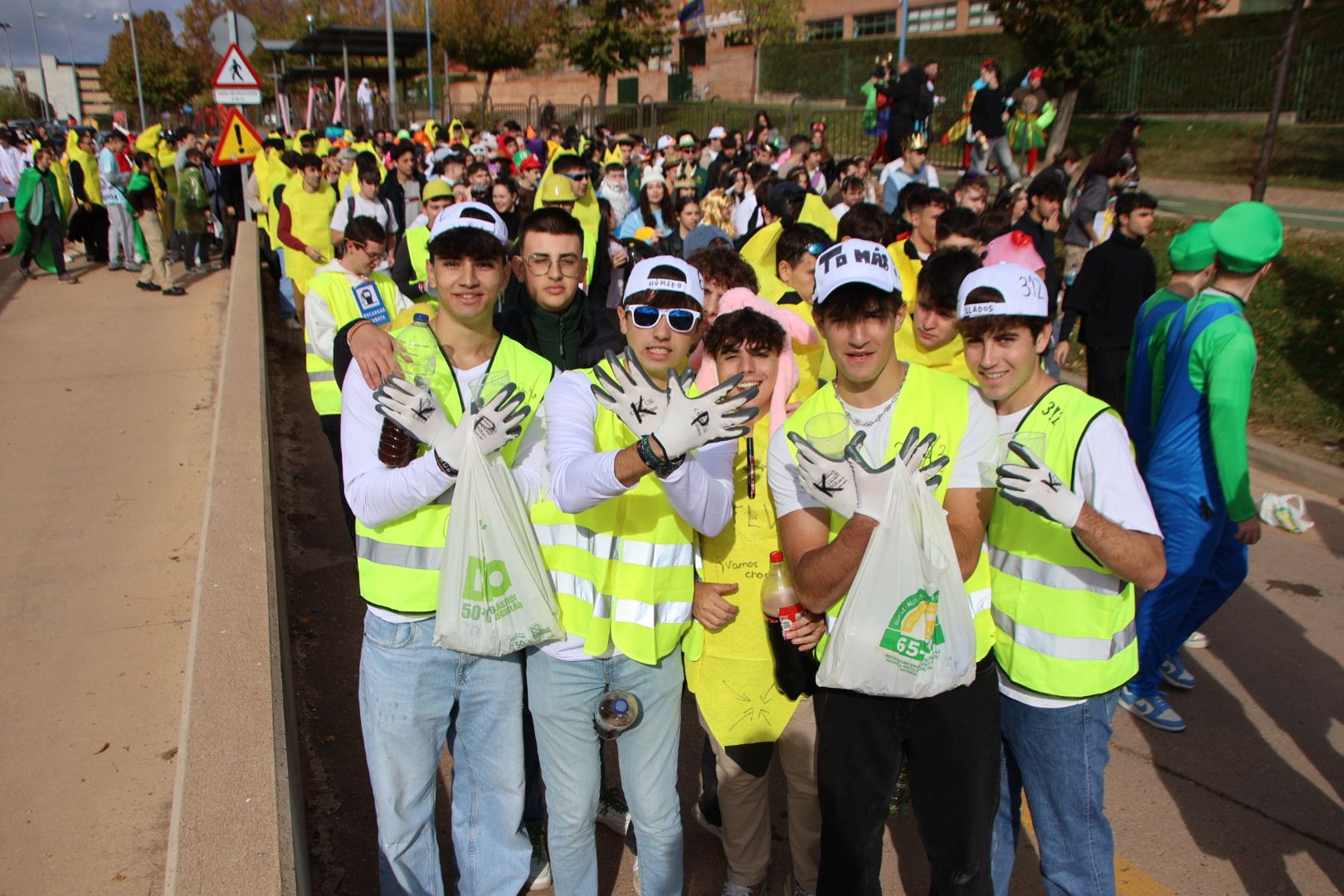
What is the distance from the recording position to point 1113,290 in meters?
6.46

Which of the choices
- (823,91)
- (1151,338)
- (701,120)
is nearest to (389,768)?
(1151,338)

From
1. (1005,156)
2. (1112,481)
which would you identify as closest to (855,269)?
(1112,481)

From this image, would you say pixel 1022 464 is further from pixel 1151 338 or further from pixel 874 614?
pixel 1151 338

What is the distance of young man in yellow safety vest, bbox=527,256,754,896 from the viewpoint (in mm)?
2748

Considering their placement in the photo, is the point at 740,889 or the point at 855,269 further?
the point at 740,889

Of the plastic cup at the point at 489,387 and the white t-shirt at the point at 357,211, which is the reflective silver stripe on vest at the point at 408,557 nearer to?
the plastic cup at the point at 489,387

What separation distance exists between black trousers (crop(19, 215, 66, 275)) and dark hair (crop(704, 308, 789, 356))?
1418 centimetres

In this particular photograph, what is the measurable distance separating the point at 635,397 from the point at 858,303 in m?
0.72

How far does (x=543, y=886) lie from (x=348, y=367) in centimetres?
192

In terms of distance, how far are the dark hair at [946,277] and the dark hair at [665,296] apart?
4.58 ft

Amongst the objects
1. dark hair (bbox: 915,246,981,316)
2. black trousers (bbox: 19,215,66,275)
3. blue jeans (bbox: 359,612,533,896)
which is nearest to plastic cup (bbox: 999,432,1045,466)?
dark hair (bbox: 915,246,981,316)

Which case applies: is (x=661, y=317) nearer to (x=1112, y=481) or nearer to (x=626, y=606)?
(x=626, y=606)

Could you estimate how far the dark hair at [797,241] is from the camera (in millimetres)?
5023

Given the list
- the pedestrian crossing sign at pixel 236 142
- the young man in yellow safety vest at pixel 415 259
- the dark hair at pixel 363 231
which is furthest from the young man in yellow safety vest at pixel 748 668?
the pedestrian crossing sign at pixel 236 142
